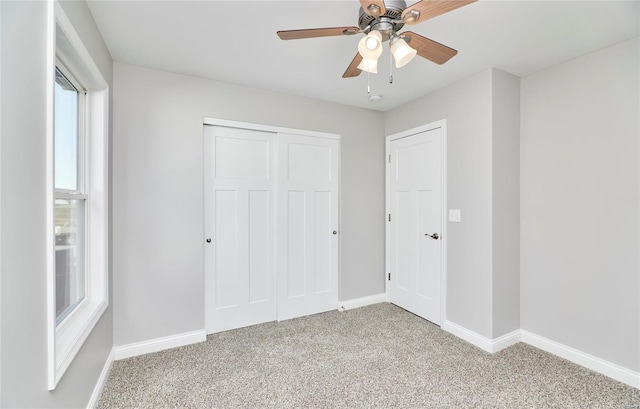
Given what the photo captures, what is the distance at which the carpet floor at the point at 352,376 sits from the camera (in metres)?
1.83

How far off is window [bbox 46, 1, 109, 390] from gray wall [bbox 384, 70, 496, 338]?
2.82 meters

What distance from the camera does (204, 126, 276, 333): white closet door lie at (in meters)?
2.72

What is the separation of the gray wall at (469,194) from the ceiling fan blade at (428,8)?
146cm

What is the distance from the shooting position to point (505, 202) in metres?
2.52

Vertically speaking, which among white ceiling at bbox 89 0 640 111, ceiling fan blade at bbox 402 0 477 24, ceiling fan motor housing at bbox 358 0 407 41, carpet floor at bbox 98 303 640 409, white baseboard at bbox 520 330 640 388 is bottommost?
carpet floor at bbox 98 303 640 409

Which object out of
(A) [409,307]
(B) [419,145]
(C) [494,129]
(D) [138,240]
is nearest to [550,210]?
(C) [494,129]

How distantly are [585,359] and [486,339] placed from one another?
66 cm

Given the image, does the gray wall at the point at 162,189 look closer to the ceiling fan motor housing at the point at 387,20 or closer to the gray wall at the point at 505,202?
the ceiling fan motor housing at the point at 387,20

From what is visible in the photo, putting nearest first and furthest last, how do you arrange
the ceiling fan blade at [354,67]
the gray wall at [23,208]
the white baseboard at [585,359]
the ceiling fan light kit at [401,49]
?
the gray wall at [23,208] < the ceiling fan light kit at [401,49] < the ceiling fan blade at [354,67] < the white baseboard at [585,359]

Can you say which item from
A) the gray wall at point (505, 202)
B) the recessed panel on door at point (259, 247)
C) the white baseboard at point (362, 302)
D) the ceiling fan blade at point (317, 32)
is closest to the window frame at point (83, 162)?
the recessed panel on door at point (259, 247)

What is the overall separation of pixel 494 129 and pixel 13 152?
2.93 m

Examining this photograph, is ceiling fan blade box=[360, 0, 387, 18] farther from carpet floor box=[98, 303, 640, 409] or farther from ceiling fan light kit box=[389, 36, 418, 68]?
carpet floor box=[98, 303, 640, 409]

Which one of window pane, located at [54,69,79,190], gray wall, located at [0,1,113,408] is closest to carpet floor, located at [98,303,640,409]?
gray wall, located at [0,1,113,408]

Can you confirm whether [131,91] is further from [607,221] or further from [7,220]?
[607,221]
